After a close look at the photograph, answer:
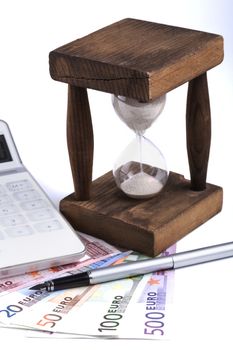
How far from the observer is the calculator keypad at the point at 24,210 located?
1.28 meters

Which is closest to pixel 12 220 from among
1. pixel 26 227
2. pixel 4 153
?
pixel 26 227

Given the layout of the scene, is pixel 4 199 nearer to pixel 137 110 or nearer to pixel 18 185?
pixel 18 185

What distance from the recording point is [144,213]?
4.24 feet

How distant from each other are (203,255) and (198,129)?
15 cm

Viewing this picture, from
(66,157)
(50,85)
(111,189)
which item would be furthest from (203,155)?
(50,85)

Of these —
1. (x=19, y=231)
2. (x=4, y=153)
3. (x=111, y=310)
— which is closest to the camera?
(x=111, y=310)

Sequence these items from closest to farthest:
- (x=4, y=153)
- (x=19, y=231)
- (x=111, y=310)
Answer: (x=111, y=310), (x=19, y=231), (x=4, y=153)

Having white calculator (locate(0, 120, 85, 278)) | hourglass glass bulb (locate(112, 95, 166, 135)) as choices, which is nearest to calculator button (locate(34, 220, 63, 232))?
white calculator (locate(0, 120, 85, 278))

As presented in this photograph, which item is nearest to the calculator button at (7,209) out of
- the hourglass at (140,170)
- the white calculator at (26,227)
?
the white calculator at (26,227)

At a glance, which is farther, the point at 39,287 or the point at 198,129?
the point at 198,129

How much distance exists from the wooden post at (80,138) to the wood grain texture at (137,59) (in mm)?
33

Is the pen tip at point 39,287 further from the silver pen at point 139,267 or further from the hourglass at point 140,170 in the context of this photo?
the hourglass at point 140,170

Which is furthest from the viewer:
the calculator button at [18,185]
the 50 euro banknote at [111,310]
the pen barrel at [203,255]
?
the calculator button at [18,185]

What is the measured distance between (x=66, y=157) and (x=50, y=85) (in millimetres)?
161
